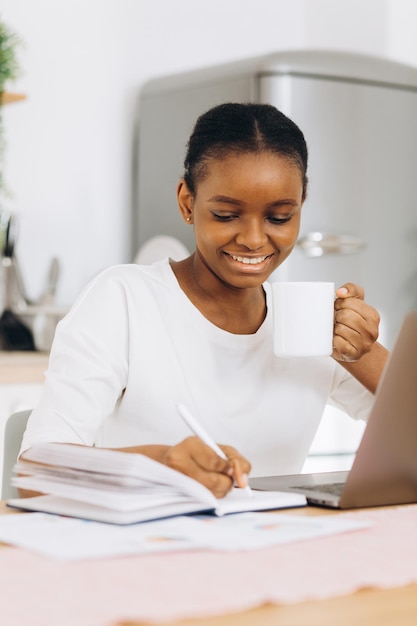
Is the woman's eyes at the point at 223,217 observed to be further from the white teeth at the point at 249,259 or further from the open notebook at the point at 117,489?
the open notebook at the point at 117,489

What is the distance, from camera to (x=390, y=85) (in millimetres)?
3014

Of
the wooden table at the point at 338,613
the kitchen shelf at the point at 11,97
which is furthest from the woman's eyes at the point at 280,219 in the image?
the kitchen shelf at the point at 11,97

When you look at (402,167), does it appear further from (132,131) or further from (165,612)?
(165,612)

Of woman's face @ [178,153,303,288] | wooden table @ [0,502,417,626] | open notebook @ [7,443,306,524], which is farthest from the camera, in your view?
woman's face @ [178,153,303,288]

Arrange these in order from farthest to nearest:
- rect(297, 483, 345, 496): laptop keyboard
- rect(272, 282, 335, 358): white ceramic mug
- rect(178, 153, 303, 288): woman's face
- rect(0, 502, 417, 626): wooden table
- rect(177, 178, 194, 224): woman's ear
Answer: rect(177, 178, 194, 224): woman's ear, rect(178, 153, 303, 288): woman's face, rect(272, 282, 335, 358): white ceramic mug, rect(297, 483, 345, 496): laptop keyboard, rect(0, 502, 417, 626): wooden table

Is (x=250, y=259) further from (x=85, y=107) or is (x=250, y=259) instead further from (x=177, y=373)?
(x=85, y=107)

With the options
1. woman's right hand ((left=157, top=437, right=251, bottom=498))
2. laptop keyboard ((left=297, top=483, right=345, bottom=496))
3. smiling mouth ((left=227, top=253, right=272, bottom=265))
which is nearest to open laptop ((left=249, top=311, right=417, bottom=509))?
laptop keyboard ((left=297, top=483, right=345, bottom=496))

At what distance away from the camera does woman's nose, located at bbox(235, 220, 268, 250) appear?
1421 millimetres

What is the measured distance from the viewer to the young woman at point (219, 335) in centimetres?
141

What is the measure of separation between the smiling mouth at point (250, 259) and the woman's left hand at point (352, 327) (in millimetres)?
116

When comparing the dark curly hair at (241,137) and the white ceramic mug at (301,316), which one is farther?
the dark curly hair at (241,137)

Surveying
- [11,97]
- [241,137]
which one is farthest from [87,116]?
[241,137]

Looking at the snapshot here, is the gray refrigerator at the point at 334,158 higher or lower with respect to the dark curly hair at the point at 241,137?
lower

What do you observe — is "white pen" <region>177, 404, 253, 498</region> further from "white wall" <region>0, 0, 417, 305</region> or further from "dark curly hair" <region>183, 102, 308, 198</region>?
"white wall" <region>0, 0, 417, 305</region>
